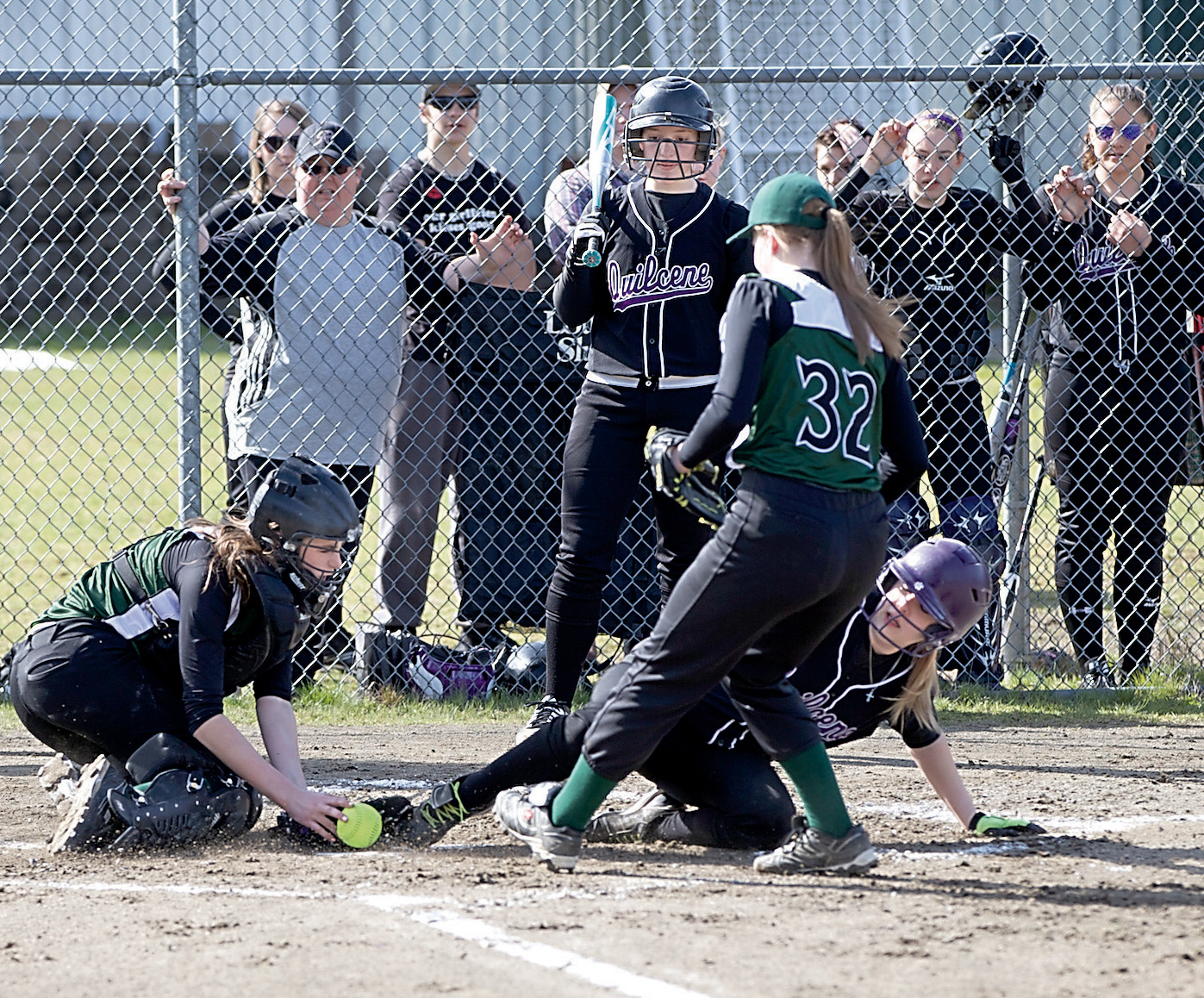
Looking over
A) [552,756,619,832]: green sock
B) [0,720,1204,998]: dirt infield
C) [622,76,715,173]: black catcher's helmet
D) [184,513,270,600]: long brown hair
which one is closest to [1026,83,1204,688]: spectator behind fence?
[0,720,1204,998]: dirt infield

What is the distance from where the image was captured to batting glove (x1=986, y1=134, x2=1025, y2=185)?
602cm

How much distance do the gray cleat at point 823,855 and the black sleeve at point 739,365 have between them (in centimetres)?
102

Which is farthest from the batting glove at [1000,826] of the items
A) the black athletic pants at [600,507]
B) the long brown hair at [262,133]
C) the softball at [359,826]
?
the long brown hair at [262,133]

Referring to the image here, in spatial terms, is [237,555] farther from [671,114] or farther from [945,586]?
[671,114]

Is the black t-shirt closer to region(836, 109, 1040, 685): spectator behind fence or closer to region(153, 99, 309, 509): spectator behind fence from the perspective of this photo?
region(153, 99, 309, 509): spectator behind fence

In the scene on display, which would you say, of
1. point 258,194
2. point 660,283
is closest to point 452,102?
point 258,194

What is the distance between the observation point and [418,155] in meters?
6.61

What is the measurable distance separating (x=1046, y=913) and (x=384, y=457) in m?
3.86

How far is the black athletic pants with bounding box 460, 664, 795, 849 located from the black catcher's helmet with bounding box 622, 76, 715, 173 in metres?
1.81

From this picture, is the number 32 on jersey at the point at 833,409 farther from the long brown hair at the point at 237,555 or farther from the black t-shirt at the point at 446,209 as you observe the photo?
the black t-shirt at the point at 446,209

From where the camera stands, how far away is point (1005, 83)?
19.8 ft

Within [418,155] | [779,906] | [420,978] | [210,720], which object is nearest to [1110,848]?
[779,906]

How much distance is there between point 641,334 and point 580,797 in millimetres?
1685

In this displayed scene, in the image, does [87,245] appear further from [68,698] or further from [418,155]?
[68,698]
